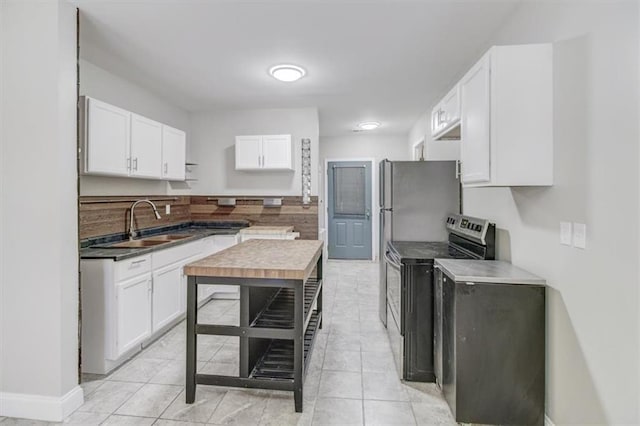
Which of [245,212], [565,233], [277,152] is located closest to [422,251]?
[565,233]

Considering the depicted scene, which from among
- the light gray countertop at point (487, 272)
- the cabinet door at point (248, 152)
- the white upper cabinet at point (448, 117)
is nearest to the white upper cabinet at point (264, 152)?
the cabinet door at point (248, 152)

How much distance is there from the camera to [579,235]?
60.9 inches

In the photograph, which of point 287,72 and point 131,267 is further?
point 287,72

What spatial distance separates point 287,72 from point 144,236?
96.2 inches

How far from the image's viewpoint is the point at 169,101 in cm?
438

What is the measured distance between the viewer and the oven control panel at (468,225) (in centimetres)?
235

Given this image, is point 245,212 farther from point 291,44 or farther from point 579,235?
point 579,235

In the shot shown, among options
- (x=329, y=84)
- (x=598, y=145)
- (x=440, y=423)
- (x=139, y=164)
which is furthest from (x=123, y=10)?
(x=440, y=423)

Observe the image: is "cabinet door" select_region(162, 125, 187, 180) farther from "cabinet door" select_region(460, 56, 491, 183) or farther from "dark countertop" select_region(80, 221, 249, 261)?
"cabinet door" select_region(460, 56, 491, 183)

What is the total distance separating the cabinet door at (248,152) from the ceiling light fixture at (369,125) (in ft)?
6.73

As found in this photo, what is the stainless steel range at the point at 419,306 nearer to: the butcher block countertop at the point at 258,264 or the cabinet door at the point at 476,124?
the cabinet door at the point at 476,124

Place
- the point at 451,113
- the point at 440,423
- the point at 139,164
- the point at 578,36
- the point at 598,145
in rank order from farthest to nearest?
the point at 139,164, the point at 451,113, the point at 440,423, the point at 578,36, the point at 598,145
